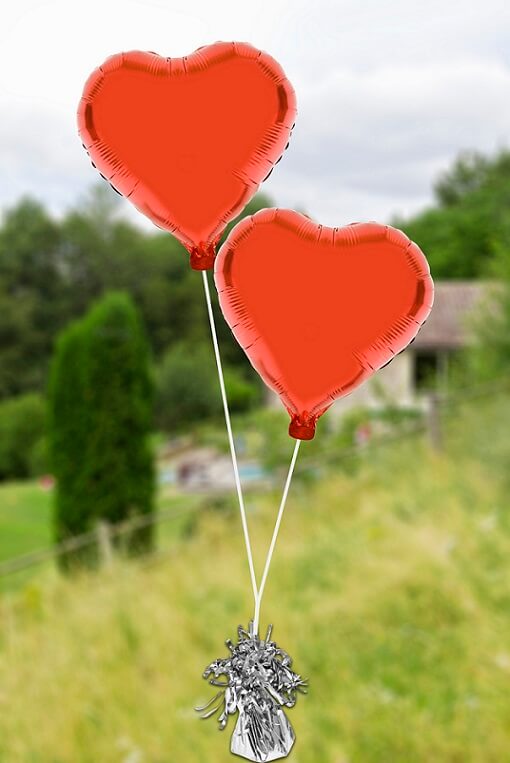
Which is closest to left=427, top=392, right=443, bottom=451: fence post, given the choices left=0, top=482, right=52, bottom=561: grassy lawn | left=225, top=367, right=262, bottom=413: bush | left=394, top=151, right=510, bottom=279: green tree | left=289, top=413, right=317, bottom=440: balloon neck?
left=289, top=413, right=317, bottom=440: balloon neck

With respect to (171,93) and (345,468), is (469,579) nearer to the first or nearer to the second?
(171,93)

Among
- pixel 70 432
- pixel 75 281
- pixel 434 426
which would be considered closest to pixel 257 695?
pixel 434 426

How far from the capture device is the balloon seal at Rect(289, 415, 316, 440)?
0.58 m

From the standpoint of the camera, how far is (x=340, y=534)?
479 cm

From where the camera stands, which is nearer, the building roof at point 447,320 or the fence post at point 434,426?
the fence post at point 434,426

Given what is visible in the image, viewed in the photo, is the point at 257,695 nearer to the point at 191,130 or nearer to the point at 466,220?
the point at 191,130

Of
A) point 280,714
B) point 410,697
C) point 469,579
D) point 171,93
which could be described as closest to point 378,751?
point 410,697

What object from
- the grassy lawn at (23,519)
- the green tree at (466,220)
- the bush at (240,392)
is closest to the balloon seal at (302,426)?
the grassy lawn at (23,519)

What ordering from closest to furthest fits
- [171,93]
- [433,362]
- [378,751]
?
1. [171,93]
2. [378,751]
3. [433,362]

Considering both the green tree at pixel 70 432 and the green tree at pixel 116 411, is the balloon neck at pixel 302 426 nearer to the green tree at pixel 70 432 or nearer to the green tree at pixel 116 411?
the green tree at pixel 116 411

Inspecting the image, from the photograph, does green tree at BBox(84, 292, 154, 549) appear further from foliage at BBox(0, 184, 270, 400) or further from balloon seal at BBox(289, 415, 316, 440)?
foliage at BBox(0, 184, 270, 400)

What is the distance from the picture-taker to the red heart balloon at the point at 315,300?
1.74ft

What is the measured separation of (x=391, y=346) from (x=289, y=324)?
3.0 inches

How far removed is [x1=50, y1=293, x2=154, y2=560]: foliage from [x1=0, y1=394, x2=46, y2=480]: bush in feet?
34.7
